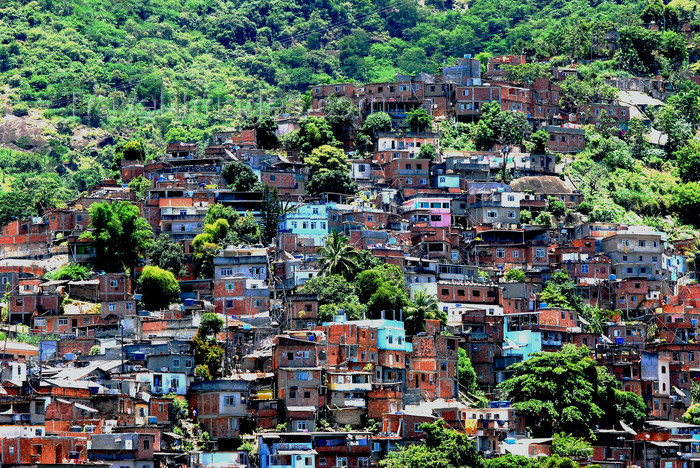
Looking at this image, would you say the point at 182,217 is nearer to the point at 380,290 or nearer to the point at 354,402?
the point at 380,290

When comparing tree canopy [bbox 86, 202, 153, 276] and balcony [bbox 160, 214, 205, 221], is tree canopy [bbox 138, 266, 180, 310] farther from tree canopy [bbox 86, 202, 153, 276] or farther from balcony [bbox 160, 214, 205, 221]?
balcony [bbox 160, 214, 205, 221]

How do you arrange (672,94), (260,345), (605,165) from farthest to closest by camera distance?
(672,94) < (605,165) < (260,345)

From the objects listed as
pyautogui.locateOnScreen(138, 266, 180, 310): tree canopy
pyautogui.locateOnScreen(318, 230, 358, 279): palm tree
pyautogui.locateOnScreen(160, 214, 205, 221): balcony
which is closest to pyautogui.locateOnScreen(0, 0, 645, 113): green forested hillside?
pyautogui.locateOnScreen(160, 214, 205, 221): balcony

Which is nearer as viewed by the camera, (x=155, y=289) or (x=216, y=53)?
(x=155, y=289)

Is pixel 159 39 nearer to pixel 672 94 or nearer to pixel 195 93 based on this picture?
pixel 195 93

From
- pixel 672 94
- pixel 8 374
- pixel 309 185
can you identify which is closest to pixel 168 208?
pixel 309 185

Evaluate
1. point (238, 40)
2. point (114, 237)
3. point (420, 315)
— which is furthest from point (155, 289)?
point (238, 40)
